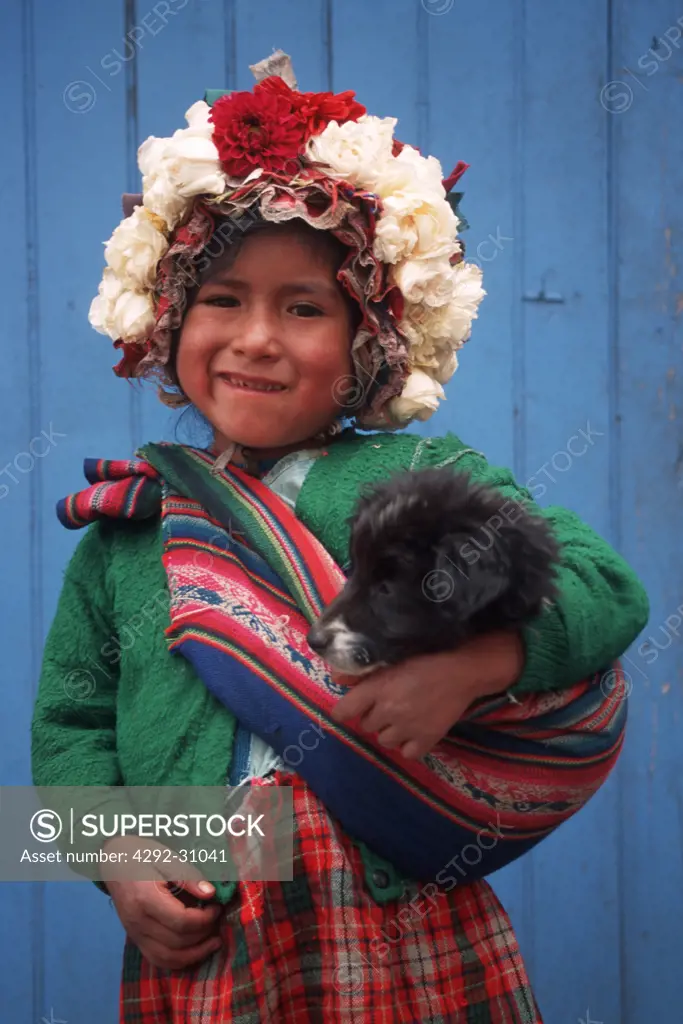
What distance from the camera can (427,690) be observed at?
39.0 inches

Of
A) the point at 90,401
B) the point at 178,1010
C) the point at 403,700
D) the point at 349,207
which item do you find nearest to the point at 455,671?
the point at 403,700

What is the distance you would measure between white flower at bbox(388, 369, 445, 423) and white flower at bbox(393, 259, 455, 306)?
104 millimetres

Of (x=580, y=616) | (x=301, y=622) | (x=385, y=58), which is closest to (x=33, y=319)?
(x=385, y=58)

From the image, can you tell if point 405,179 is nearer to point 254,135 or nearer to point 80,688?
point 254,135

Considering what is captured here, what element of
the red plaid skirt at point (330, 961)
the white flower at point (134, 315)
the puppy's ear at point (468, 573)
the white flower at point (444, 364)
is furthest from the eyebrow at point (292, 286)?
the red plaid skirt at point (330, 961)

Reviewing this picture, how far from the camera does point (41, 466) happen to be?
204cm

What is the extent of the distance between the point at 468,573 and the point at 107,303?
28.2 inches

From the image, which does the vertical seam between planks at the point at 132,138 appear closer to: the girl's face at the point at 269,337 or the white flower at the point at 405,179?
the girl's face at the point at 269,337

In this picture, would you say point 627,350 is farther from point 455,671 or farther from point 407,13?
point 455,671

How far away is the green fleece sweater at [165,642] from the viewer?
108cm

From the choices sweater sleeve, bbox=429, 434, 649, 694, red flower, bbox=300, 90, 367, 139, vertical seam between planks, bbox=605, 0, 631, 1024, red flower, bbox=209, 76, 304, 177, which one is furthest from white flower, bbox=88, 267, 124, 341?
vertical seam between planks, bbox=605, 0, 631, 1024

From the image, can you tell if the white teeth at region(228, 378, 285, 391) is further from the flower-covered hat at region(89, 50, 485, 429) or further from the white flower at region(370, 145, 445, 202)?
the white flower at region(370, 145, 445, 202)

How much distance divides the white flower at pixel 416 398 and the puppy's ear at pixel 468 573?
434 millimetres

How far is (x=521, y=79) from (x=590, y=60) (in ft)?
0.51
